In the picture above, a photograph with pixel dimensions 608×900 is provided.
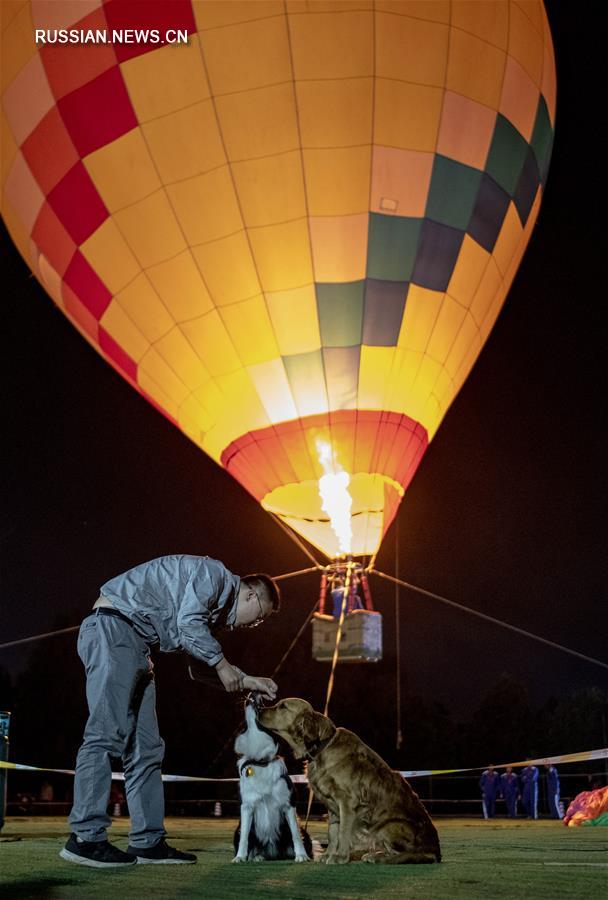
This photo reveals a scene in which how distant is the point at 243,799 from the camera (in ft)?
13.0

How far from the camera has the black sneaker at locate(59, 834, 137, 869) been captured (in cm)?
367

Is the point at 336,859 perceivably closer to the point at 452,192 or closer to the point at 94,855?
the point at 94,855

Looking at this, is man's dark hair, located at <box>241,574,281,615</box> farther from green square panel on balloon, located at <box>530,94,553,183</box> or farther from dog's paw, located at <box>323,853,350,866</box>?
green square panel on balloon, located at <box>530,94,553,183</box>

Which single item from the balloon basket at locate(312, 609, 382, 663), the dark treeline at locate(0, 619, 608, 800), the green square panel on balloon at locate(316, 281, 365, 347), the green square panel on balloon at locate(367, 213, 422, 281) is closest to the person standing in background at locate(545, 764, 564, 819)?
the balloon basket at locate(312, 609, 382, 663)

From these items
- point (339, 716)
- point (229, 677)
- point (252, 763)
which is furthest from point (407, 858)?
point (339, 716)

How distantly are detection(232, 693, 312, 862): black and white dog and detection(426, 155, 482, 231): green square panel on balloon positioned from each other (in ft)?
27.3

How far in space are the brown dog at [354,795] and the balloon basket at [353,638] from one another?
26.0ft

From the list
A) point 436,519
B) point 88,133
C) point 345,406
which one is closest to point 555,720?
point 436,519

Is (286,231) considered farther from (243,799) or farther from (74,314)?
(243,799)

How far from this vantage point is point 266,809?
3.92 m

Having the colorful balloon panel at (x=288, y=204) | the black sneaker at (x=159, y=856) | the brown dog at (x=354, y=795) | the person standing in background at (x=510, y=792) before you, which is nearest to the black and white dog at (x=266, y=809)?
the brown dog at (x=354, y=795)

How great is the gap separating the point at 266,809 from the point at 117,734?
2.30 ft

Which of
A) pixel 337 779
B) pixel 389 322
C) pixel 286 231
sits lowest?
pixel 337 779

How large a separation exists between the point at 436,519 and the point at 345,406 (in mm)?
19074
